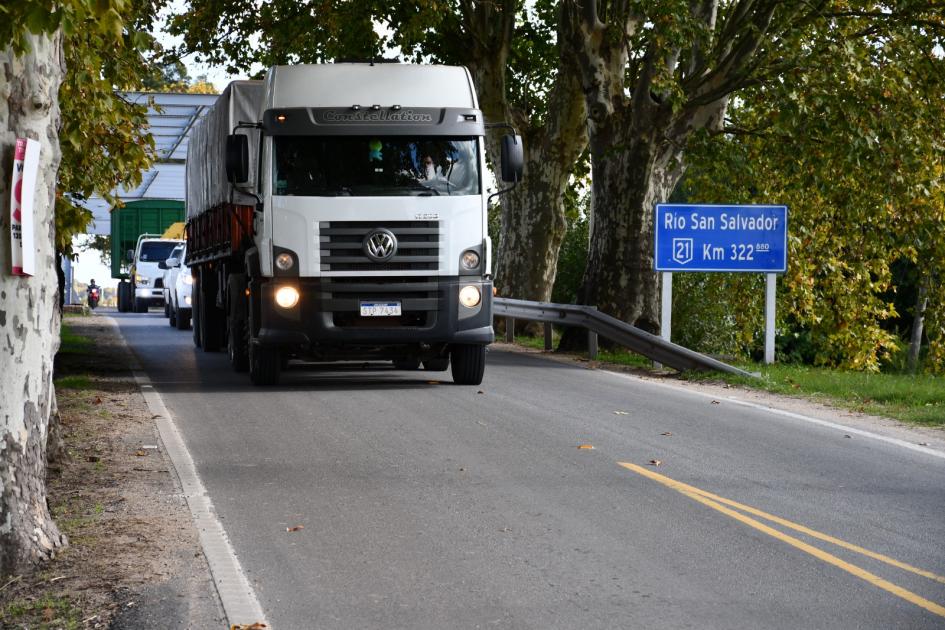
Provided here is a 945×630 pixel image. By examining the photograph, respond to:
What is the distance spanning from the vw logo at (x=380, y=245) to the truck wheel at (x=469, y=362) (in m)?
1.49

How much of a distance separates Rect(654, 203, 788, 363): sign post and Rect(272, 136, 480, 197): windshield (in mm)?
5074

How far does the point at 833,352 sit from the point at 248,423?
76.9 feet

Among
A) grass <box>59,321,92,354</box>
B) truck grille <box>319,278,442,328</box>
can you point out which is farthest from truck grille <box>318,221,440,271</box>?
grass <box>59,321,92,354</box>

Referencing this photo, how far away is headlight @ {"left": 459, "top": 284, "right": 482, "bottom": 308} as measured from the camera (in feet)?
50.1

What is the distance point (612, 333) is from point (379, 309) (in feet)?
19.3

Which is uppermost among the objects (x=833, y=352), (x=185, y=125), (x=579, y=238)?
(x=185, y=125)

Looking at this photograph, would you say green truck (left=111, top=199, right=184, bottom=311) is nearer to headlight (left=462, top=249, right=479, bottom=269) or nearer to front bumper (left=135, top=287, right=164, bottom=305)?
front bumper (left=135, top=287, right=164, bottom=305)

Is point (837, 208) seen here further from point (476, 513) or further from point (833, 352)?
point (476, 513)

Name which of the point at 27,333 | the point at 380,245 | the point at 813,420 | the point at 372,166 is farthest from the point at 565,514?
the point at 372,166

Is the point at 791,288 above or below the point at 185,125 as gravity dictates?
below

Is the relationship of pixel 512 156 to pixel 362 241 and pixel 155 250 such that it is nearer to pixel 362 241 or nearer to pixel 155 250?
pixel 362 241

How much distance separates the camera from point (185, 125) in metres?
37.6

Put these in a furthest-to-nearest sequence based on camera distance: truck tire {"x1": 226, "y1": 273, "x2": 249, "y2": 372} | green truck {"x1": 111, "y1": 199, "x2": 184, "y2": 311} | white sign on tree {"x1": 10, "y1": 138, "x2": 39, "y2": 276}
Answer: green truck {"x1": 111, "y1": 199, "x2": 184, "y2": 311} < truck tire {"x1": 226, "y1": 273, "x2": 249, "y2": 372} < white sign on tree {"x1": 10, "y1": 138, "x2": 39, "y2": 276}

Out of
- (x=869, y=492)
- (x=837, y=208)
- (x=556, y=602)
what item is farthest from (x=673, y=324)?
(x=556, y=602)
